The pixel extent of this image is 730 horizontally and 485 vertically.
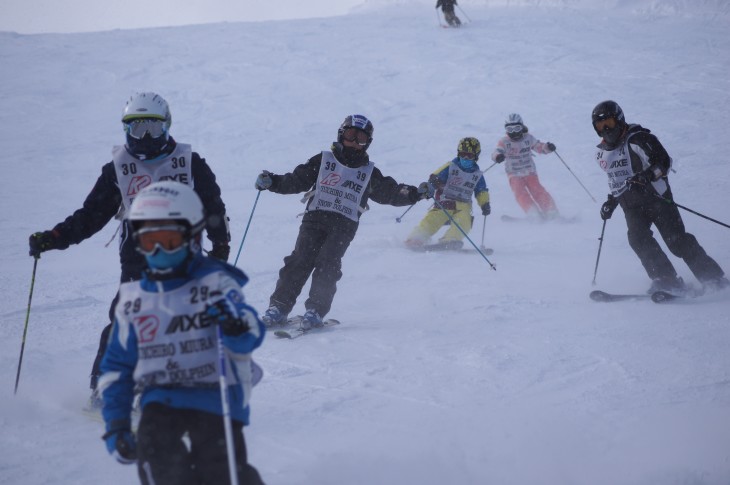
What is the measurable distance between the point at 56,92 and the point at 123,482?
20.9 metres

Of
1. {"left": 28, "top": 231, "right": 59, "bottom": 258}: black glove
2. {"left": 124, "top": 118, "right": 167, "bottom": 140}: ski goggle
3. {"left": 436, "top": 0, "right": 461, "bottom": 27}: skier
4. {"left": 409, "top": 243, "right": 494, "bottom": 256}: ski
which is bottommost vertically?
{"left": 409, "top": 243, "right": 494, "bottom": 256}: ski

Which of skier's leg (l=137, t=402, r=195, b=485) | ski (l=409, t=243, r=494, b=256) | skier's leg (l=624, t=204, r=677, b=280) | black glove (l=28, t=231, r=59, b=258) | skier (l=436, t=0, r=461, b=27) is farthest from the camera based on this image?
skier (l=436, t=0, r=461, b=27)

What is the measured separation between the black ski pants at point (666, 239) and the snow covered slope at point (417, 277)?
57 centimetres

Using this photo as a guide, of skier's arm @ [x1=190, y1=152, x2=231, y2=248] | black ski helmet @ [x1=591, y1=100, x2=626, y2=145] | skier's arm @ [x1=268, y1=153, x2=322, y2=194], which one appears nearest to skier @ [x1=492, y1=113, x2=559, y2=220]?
black ski helmet @ [x1=591, y1=100, x2=626, y2=145]

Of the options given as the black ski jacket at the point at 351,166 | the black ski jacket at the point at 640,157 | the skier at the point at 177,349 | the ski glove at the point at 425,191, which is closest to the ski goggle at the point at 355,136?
the black ski jacket at the point at 351,166

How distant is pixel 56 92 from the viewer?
71.3 feet

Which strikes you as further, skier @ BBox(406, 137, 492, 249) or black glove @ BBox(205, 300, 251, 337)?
skier @ BBox(406, 137, 492, 249)

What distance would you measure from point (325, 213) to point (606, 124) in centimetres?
311

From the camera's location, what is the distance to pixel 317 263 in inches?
→ 262

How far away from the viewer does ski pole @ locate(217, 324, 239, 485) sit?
2502mm

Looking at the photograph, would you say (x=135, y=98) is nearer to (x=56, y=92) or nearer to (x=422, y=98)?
(x=422, y=98)

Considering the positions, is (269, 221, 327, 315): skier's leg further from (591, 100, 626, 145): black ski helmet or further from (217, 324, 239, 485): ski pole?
(217, 324, 239, 485): ski pole

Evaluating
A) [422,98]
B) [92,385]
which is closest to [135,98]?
[92,385]

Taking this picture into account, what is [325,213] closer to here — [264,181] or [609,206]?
[264,181]
